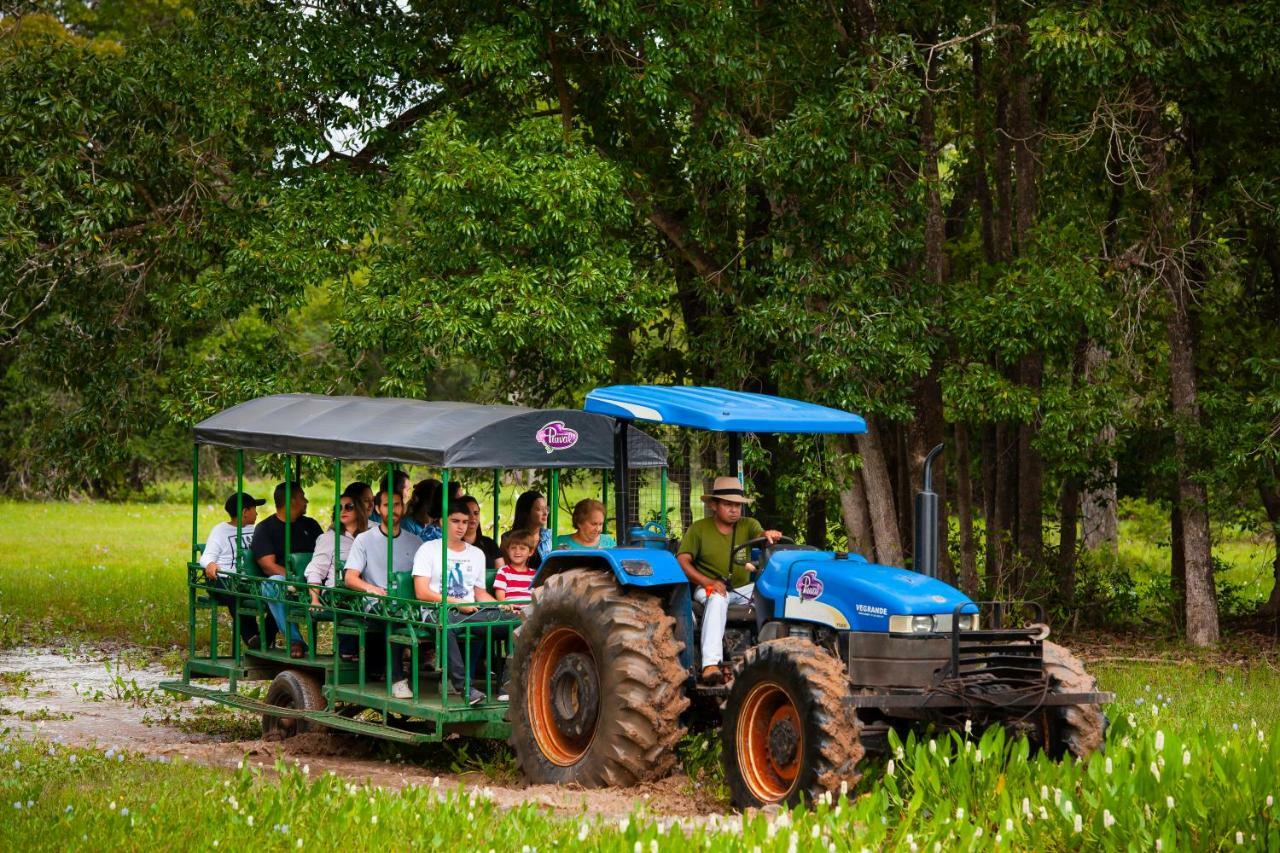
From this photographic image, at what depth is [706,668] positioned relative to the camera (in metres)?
10.7

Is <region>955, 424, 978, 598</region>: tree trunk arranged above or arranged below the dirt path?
above

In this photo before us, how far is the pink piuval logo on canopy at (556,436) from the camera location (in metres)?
11.8

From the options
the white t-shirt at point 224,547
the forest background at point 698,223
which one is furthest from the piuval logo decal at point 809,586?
the forest background at point 698,223

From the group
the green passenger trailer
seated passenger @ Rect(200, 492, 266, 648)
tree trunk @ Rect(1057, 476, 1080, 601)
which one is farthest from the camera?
tree trunk @ Rect(1057, 476, 1080, 601)

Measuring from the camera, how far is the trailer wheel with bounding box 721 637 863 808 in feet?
30.5

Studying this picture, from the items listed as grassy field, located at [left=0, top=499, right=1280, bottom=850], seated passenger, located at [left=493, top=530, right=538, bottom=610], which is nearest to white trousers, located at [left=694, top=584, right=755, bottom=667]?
grassy field, located at [left=0, top=499, right=1280, bottom=850]

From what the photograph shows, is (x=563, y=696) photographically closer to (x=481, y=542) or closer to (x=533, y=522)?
(x=533, y=522)

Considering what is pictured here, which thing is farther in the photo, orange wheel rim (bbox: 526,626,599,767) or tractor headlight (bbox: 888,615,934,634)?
orange wheel rim (bbox: 526,626,599,767)

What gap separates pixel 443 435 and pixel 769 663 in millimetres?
3062

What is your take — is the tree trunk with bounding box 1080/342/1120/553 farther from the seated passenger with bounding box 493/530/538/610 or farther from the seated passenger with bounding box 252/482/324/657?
the seated passenger with bounding box 252/482/324/657

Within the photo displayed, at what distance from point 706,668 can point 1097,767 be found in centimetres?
269

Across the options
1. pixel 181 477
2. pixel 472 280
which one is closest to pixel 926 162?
pixel 472 280

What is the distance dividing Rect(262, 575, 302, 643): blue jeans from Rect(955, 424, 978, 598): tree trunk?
30.9 ft

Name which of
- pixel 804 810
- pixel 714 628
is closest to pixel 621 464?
pixel 714 628
